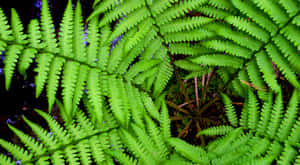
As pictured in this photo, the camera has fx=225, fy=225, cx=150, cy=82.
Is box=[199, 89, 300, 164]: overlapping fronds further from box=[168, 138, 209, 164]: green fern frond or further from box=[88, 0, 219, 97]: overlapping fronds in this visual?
box=[88, 0, 219, 97]: overlapping fronds

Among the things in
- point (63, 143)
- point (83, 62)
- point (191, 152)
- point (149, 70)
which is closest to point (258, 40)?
point (149, 70)

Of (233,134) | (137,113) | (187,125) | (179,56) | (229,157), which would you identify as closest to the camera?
(229,157)

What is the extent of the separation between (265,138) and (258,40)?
836 millimetres

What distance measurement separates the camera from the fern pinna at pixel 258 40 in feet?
5.73

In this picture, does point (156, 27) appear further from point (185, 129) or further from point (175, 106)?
point (185, 129)

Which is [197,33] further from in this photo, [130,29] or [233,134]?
[233,134]

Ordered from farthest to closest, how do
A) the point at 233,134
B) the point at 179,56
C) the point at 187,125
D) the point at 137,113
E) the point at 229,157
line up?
the point at 179,56 → the point at 187,125 → the point at 137,113 → the point at 233,134 → the point at 229,157

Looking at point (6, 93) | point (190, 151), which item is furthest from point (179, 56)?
point (6, 93)

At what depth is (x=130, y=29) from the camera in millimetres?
2062

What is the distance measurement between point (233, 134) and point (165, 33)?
3.54ft

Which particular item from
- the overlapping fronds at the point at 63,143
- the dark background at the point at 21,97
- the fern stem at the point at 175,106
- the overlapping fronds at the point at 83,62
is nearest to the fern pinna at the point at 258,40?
the overlapping fronds at the point at 83,62

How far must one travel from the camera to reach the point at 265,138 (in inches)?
74.2

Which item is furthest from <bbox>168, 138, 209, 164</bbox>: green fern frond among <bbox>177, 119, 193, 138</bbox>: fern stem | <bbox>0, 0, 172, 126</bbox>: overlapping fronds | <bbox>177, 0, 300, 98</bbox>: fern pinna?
<bbox>177, 0, 300, 98</bbox>: fern pinna

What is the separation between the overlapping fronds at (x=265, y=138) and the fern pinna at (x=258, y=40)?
16cm
